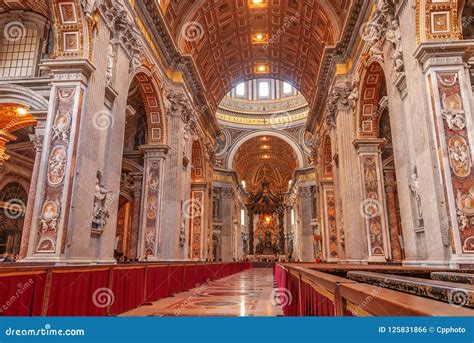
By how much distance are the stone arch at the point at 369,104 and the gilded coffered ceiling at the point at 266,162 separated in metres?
20.2

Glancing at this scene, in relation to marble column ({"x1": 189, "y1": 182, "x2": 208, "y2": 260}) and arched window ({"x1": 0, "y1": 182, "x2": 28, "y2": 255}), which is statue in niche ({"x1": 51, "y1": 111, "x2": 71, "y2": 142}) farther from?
marble column ({"x1": 189, "y1": 182, "x2": 208, "y2": 260})

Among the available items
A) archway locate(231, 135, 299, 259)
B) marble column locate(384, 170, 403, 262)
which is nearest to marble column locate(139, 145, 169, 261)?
marble column locate(384, 170, 403, 262)

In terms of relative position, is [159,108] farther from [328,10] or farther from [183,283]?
[328,10]

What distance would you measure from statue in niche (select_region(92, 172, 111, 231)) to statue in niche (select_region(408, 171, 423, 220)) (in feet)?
20.5

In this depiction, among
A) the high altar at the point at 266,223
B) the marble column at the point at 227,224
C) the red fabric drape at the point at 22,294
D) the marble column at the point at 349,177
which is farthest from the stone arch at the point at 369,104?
the high altar at the point at 266,223

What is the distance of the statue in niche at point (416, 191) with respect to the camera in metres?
6.33

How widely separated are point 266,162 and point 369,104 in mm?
29610

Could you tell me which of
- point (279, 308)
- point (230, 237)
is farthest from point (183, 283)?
point (230, 237)

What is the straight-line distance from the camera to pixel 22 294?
3100 millimetres

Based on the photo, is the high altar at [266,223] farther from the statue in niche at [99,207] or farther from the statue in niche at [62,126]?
the statue in niche at [62,126]

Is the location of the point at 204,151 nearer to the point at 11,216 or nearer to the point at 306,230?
the point at 11,216

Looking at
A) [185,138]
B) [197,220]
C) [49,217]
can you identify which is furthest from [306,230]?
[49,217]

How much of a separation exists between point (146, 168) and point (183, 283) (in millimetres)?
4792

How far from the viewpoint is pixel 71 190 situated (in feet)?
20.4
